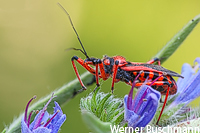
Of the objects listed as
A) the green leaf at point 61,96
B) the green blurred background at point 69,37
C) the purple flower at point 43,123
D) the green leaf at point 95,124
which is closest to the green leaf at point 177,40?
the green leaf at point 61,96

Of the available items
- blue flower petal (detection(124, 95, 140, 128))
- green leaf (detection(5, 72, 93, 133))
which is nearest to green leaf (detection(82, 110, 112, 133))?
blue flower petal (detection(124, 95, 140, 128))

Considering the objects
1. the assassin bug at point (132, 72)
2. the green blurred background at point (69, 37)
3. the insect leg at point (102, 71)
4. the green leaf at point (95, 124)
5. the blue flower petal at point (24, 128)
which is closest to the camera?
the green leaf at point (95, 124)

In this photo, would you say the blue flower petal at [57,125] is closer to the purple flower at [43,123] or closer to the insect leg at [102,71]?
the purple flower at [43,123]

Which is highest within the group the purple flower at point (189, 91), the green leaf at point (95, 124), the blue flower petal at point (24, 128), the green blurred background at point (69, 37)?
the green blurred background at point (69, 37)

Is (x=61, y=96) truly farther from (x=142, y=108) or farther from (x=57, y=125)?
(x=142, y=108)

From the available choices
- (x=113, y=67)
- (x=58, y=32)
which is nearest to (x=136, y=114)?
(x=113, y=67)

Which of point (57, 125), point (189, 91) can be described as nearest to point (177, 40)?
point (189, 91)

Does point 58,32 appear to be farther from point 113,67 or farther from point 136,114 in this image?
point 136,114
